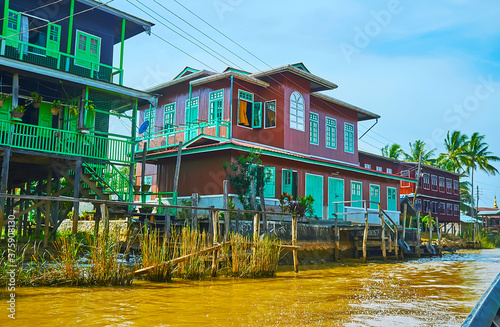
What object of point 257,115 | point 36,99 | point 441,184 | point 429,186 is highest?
point 257,115

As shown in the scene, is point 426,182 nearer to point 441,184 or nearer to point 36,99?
point 441,184

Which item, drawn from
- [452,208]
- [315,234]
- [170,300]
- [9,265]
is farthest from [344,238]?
[452,208]

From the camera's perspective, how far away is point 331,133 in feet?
86.5

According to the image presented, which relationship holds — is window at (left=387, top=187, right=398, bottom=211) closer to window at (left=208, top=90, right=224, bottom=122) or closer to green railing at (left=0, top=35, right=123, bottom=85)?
window at (left=208, top=90, right=224, bottom=122)

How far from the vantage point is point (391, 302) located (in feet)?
29.1

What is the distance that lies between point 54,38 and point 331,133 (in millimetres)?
14984

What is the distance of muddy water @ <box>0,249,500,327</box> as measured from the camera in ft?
21.7

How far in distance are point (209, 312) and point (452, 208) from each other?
149 feet

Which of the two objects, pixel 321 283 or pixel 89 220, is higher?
pixel 89 220

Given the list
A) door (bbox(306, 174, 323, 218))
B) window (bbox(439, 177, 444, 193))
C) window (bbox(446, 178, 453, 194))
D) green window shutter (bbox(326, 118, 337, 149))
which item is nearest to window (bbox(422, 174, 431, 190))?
window (bbox(439, 177, 444, 193))

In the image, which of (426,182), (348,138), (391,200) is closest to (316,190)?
(348,138)

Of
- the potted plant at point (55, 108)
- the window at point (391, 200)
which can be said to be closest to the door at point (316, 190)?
the window at point (391, 200)

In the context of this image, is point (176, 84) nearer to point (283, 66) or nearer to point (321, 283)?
point (283, 66)

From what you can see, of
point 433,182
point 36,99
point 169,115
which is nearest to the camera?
point 36,99
